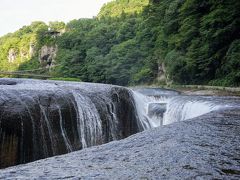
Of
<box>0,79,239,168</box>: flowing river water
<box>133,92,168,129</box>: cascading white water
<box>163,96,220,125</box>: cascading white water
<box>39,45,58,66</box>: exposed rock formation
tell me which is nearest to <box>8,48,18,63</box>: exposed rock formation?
<box>39,45,58,66</box>: exposed rock formation

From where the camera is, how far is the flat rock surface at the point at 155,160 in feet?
16.9

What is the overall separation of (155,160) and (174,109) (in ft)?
41.2

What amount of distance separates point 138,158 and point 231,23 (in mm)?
21386

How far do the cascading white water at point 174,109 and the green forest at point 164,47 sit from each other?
599cm

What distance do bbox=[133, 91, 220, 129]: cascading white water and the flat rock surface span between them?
7251mm

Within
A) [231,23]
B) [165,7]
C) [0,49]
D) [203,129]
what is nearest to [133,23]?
[165,7]

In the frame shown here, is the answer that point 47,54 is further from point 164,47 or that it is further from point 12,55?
point 164,47

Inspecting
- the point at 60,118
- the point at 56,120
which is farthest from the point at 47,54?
the point at 56,120

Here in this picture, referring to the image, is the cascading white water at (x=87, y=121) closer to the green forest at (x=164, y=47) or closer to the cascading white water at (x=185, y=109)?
the cascading white water at (x=185, y=109)

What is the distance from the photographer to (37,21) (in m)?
137

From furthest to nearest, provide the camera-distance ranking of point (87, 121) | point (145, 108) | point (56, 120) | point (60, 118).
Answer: point (145, 108) → point (87, 121) → point (60, 118) → point (56, 120)

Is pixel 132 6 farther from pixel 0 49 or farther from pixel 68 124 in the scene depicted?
pixel 68 124

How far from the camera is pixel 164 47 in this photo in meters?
40.7

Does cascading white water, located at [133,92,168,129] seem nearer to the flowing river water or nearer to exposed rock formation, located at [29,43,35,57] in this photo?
the flowing river water
